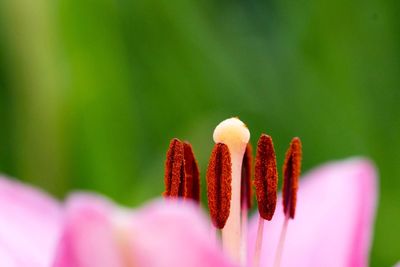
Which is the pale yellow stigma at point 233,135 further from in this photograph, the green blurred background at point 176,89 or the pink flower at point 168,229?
the green blurred background at point 176,89

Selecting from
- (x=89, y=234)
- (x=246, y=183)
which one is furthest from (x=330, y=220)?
(x=89, y=234)

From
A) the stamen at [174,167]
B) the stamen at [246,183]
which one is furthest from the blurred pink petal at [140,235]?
the stamen at [246,183]

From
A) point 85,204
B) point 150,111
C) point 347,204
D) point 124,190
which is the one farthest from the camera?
point 150,111

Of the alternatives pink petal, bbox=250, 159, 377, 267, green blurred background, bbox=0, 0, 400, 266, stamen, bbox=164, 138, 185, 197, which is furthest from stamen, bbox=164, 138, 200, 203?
green blurred background, bbox=0, 0, 400, 266

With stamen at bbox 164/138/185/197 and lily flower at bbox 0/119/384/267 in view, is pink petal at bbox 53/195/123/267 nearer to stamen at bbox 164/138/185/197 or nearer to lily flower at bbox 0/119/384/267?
lily flower at bbox 0/119/384/267

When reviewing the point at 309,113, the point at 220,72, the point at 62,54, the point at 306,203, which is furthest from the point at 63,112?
the point at 306,203

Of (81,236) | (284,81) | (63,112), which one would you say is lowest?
A: (81,236)

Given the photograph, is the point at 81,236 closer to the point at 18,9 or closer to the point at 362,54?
the point at 18,9
